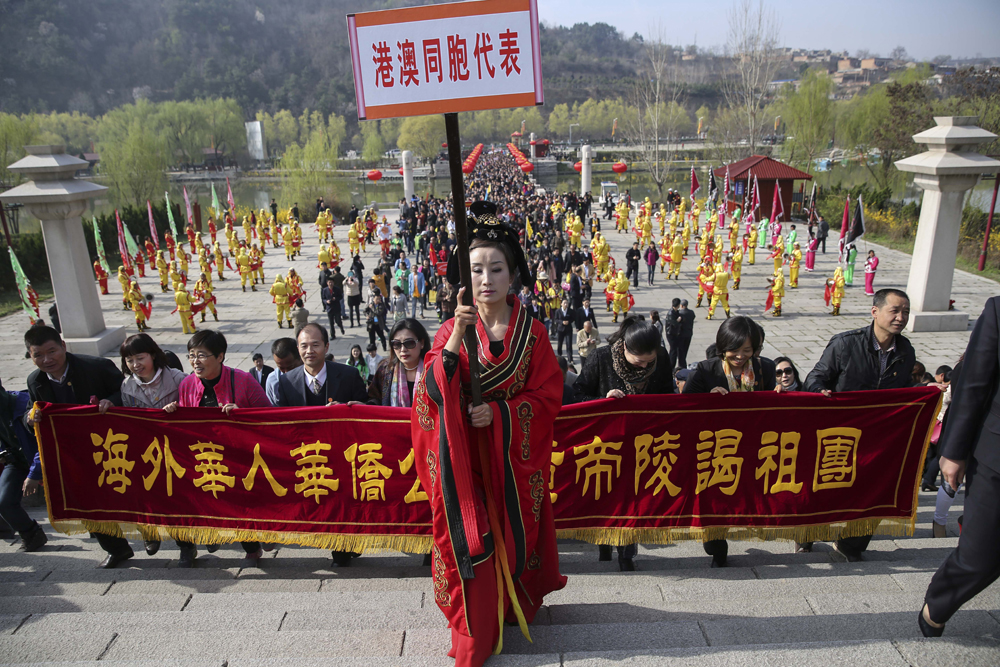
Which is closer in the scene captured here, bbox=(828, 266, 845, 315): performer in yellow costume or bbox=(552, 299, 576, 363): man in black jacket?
bbox=(552, 299, 576, 363): man in black jacket

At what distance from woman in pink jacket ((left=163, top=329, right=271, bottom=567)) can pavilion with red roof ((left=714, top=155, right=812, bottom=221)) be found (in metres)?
22.4

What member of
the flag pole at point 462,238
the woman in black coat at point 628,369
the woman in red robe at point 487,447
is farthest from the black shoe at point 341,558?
the flag pole at point 462,238

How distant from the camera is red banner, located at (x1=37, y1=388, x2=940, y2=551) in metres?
3.35

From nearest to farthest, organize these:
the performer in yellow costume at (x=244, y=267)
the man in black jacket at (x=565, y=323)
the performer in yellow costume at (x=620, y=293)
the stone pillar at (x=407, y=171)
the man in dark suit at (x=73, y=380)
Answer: the man in dark suit at (x=73, y=380), the man in black jacket at (x=565, y=323), the performer in yellow costume at (x=620, y=293), the performer in yellow costume at (x=244, y=267), the stone pillar at (x=407, y=171)

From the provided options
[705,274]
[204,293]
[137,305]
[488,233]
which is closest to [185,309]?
[204,293]

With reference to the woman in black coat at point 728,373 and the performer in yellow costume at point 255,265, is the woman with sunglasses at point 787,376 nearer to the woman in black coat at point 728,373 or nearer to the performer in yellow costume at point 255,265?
the woman in black coat at point 728,373

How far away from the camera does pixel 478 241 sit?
2.51m

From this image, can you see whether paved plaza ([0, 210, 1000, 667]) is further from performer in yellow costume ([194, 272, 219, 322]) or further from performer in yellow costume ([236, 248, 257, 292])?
performer in yellow costume ([236, 248, 257, 292])

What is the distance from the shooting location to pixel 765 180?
23.5 meters

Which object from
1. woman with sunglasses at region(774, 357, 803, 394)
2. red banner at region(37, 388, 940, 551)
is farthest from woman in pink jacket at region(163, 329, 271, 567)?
woman with sunglasses at region(774, 357, 803, 394)

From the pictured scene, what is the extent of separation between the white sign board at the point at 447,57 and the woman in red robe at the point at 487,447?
19.4 inches

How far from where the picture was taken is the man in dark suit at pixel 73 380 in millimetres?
3631

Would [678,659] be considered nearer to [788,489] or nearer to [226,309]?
[788,489]

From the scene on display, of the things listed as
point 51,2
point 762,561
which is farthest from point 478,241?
point 51,2
